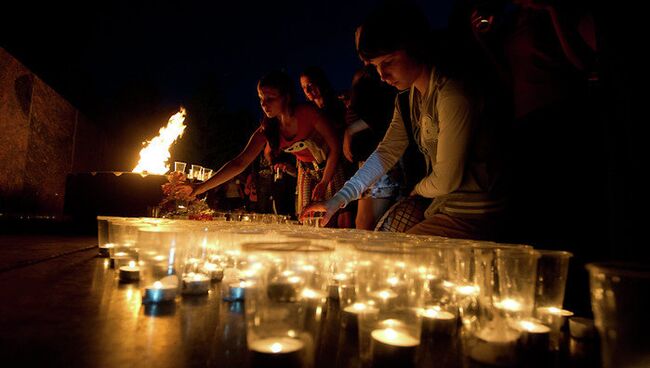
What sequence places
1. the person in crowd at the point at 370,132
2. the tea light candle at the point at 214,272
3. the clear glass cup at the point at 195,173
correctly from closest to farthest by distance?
the tea light candle at the point at 214,272, the person in crowd at the point at 370,132, the clear glass cup at the point at 195,173

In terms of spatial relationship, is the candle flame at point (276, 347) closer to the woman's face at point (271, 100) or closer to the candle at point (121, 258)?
the candle at point (121, 258)

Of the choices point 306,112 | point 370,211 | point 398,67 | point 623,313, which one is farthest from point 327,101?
point 623,313

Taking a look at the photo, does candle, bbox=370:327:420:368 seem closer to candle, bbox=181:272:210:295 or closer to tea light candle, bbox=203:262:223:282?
candle, bbox=181:272:210:295

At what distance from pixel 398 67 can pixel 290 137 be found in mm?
2322

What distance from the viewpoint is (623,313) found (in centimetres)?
90

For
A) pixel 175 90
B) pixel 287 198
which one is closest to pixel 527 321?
pixel 287 198

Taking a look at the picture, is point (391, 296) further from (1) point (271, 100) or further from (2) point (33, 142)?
(2) point (33, 142)

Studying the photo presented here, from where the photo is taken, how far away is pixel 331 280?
1669mm

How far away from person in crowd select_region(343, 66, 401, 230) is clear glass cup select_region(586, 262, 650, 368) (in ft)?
9.50

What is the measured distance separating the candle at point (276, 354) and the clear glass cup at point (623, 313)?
32.6 inches

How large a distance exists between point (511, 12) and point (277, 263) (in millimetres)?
3423

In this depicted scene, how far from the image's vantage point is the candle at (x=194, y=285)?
1.58 m

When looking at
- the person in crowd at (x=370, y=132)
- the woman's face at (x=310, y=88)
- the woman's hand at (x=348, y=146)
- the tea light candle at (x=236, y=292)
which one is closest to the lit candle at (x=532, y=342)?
the tea light candle at (x=236, y=292)

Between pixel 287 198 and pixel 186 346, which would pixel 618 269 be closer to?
pixel 186 346
